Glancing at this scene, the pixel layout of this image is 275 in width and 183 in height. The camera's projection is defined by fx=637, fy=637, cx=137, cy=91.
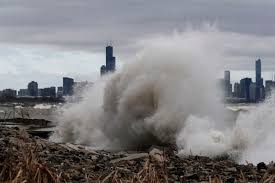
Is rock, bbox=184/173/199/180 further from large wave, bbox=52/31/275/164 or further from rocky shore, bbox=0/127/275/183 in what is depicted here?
large wave, bbox=52/31/275/164

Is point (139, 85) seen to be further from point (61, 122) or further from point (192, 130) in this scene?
point (61, 122)

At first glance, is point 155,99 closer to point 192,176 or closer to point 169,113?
point 169,113

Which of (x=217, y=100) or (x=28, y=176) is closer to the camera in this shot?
(x=28, y=176)

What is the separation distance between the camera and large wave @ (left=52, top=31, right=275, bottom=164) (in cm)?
2441

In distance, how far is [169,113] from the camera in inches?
1037

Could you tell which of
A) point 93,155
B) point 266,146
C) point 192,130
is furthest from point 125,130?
point 93,155

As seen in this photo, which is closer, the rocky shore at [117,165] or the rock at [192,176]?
the rocky shore at [117,165]

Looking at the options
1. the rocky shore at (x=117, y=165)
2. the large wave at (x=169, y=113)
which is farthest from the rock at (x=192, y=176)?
the large wave at (x=169, y=113)

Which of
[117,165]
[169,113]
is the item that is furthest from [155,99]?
[117,165]

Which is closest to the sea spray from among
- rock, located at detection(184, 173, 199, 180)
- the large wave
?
the large wave

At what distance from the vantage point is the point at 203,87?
28.2 meters

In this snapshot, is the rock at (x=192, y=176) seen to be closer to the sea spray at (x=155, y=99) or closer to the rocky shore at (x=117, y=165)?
the rocky shore at (x=117, y=165)

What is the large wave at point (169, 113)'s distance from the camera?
24.4m

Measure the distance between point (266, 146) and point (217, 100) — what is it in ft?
19.7
